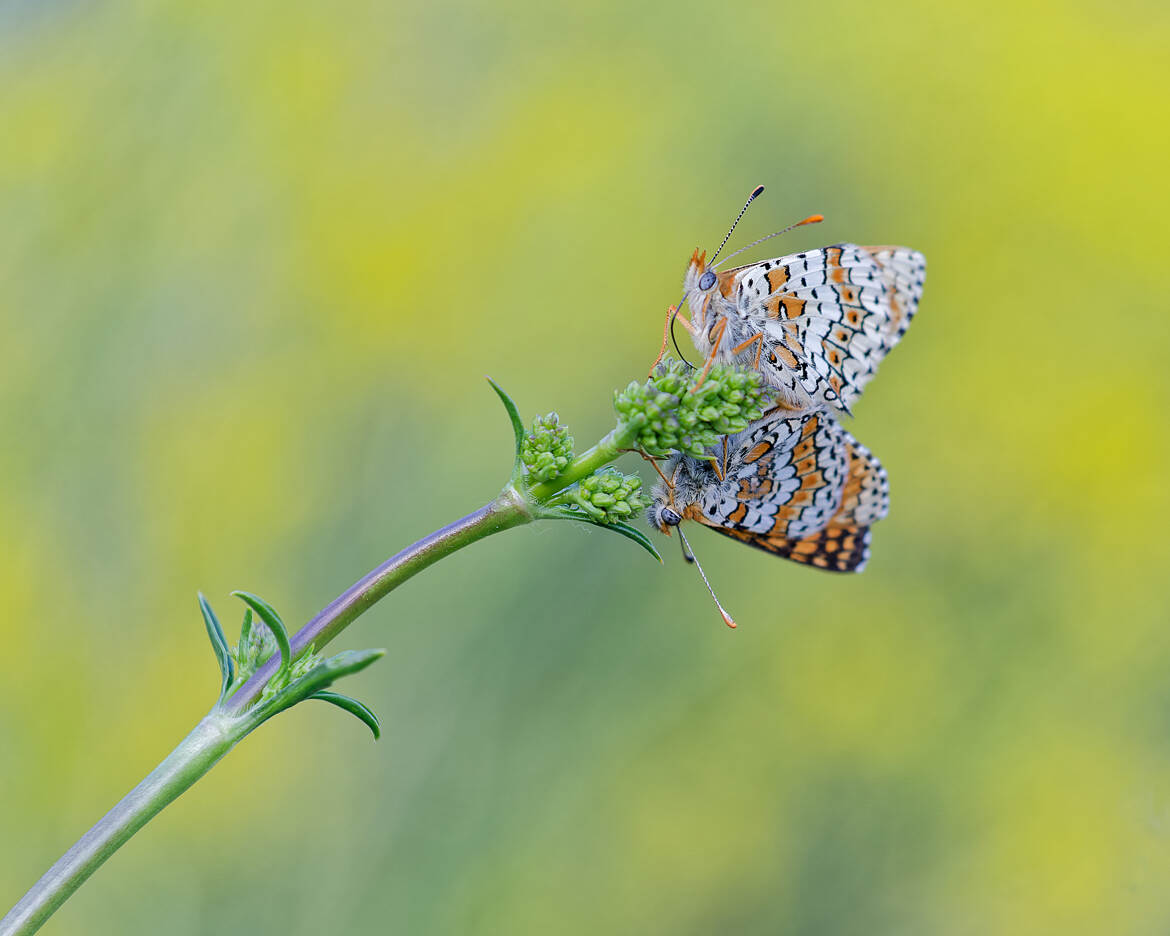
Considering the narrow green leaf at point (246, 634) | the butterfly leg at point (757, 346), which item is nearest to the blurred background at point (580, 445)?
the butterfly leg at point (757, 346)

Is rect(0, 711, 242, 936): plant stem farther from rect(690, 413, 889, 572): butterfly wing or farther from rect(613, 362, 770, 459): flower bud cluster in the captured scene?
rect(690, 413, 889, 572): butterfly wing

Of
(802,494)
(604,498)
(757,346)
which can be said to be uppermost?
(757,346)

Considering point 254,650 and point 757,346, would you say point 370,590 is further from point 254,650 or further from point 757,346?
point 757,346

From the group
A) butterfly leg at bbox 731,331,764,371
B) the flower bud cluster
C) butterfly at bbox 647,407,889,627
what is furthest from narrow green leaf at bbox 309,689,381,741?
butterfly leg at bbox 731,331,764,371

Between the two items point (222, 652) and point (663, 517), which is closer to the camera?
point (222, 652)

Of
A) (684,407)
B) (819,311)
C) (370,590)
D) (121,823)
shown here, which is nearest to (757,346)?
(819,311)

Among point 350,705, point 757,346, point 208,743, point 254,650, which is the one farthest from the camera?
point 757,346

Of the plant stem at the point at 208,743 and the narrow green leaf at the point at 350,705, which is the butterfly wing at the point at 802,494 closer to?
the plant stem at the point at 208,743
